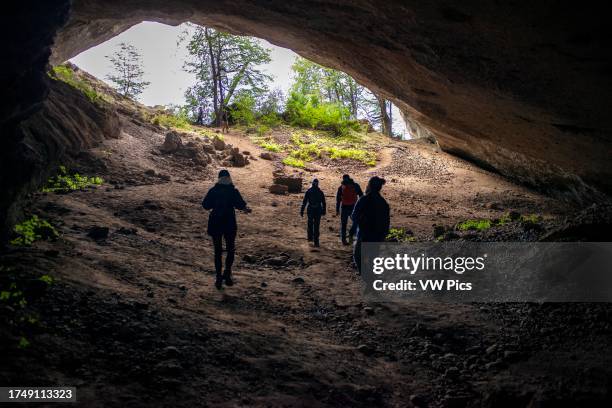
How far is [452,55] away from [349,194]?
4.12m

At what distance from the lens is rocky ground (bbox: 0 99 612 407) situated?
340 centimetres

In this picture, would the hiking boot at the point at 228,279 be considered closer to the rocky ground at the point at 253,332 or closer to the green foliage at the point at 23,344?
the rocky ground at the point at 253,332

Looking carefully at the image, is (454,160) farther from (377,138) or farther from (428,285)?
(428,285)

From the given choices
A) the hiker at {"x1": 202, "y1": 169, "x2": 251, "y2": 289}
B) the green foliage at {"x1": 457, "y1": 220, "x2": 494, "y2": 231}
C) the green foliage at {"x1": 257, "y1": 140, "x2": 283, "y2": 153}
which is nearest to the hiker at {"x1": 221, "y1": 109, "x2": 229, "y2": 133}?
the green foliage at {"x1": 257, "y1": 140, "x2": 283, "y2": 153}

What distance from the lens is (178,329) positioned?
447 cm

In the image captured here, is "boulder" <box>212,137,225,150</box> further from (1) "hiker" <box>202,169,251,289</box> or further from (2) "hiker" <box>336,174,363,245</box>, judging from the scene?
(1) "hiker" <box>202,169,251,289</box>

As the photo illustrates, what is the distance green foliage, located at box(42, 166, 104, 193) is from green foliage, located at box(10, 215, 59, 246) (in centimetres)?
278

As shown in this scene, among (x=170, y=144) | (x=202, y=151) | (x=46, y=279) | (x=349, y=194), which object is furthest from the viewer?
(x=202, y=151)

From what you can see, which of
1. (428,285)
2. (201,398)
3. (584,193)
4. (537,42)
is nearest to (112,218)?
(201,398)

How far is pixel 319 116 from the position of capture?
27922 millimetres

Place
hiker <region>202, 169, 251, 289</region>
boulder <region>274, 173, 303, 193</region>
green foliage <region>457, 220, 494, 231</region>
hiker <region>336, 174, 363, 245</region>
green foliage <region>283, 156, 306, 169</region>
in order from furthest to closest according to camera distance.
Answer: green foliage <region>283, 156, 306, 169</region> < boulder <region>274, 173, 303, 193</region> < hiker <region>336, 174, 363, 245</region> < green foliage <region>457, 220, 494, 231</region> < hiker <region>202, 169, 251, 289</region>

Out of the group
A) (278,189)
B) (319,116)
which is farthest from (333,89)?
(278,189)

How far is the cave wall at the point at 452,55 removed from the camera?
465 cm

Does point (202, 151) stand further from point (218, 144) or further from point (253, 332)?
point (253, 332)
